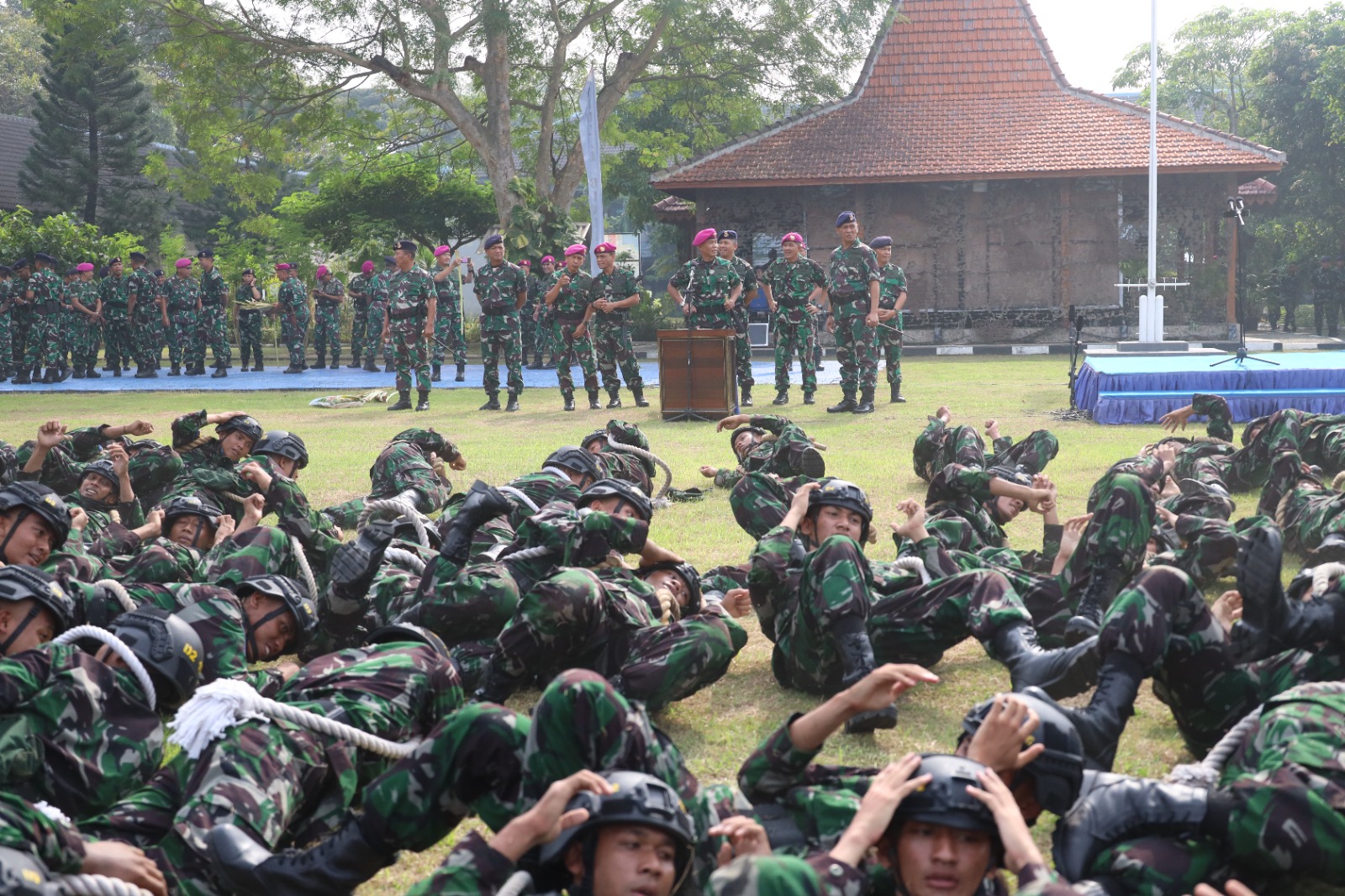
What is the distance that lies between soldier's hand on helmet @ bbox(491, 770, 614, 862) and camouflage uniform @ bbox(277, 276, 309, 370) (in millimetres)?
20657

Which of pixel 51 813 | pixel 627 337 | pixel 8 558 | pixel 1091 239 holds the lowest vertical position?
pixel 51 813

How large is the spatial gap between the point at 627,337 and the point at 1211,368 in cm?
639

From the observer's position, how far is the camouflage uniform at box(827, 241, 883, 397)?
13.7 m

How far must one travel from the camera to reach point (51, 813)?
3.01 m

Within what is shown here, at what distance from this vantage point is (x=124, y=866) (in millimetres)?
2920

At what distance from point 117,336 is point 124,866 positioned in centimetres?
2116

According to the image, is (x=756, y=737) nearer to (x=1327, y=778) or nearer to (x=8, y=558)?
(x=1327, y=778)

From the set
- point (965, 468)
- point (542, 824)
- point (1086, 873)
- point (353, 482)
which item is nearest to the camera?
point (542, 824)

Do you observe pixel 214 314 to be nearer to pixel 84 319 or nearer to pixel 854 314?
pixel 84 319

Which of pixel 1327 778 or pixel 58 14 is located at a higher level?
pixel 58 14

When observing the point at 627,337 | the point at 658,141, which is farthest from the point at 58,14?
the point at 627,337

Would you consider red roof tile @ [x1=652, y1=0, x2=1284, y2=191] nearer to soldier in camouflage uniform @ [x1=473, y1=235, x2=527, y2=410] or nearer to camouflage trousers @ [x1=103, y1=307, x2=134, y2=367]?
soldier in camouflage uniform @ [x1=473, y1=235, x2=527, y2=410]

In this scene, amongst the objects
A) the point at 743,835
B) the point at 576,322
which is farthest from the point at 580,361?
the point at 743,835

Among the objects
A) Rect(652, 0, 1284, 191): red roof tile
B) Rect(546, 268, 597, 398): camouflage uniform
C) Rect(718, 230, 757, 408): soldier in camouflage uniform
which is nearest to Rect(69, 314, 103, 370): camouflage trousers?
Rect(652, 0, 1284, 191): red roof tile
